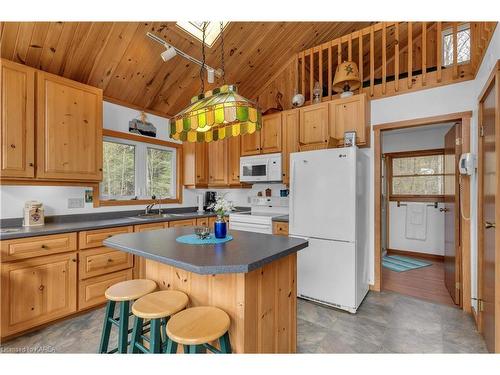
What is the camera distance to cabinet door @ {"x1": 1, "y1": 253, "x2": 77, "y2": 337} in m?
1.98

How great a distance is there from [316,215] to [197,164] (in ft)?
7.17

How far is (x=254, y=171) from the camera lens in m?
3.69

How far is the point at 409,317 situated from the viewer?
2.43m

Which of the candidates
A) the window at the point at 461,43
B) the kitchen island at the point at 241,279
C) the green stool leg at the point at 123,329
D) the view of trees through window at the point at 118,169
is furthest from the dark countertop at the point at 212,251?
the window at the point at 461,43

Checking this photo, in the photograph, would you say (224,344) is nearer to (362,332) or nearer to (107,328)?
(107,328)

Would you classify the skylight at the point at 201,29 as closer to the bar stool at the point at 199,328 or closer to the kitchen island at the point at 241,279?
the kitchen island at the point at 241,279

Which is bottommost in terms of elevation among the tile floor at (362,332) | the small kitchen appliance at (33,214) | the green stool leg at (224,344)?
the tile floor at (362,332)

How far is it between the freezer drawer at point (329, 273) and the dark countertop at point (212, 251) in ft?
3.51

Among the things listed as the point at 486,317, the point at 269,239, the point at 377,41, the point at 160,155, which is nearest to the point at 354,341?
the point at 486,317

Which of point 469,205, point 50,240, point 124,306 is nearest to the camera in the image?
point 124,306

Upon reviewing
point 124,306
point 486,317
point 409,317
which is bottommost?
point 409,317

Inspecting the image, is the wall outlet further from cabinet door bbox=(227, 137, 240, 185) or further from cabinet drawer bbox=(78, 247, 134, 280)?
cabinet door bbox=(227, 137, 240, 185)

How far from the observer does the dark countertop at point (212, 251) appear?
1.18 m
